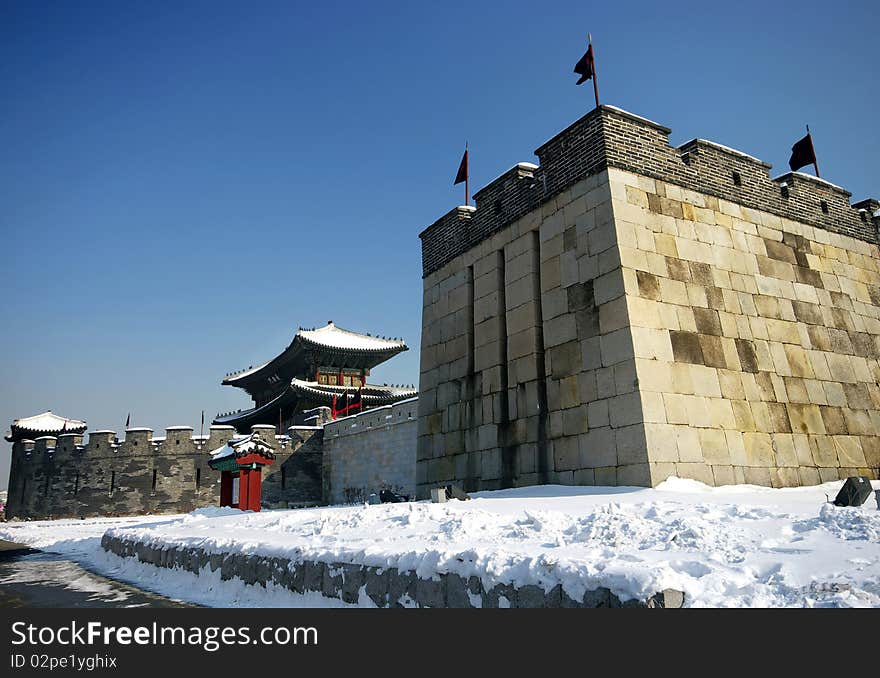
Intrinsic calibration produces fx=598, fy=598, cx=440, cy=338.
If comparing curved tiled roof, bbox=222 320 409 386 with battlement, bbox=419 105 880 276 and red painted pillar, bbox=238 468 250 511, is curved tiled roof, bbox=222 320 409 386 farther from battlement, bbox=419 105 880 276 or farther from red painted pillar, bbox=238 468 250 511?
battlement, bbox=419 105 880 276

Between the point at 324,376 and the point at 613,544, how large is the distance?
35.8m

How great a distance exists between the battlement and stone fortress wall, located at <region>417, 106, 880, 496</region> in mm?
35

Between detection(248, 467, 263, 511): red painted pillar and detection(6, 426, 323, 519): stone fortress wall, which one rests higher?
detection(6, 426, 323, 519): stone fortress wall

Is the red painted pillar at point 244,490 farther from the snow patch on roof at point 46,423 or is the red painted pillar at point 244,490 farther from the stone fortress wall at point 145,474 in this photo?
the snow patch on roof at point 46,423

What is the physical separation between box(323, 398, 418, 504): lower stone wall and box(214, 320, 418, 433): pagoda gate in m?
6.69

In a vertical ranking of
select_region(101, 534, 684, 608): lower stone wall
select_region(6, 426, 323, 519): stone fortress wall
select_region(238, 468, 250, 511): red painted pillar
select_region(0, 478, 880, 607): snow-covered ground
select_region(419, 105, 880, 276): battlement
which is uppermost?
select_region(419, 105, 880, 276): battlement

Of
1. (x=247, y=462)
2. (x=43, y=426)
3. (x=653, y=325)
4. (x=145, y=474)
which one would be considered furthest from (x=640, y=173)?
(x=43, y=426)

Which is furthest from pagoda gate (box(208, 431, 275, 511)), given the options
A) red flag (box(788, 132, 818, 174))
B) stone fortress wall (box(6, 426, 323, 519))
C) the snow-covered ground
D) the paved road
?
stone fortress wall (box(6, 426, 323, 519))

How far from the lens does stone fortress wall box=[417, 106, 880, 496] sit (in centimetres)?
762

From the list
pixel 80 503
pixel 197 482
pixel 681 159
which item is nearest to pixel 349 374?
pixel 197 482

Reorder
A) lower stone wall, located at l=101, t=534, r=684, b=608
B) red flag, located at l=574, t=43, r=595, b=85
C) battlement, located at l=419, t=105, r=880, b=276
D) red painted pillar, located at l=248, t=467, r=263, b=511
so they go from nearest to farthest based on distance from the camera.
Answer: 1. lower stone wall, located at l=101, t=534, r=684, b=608
2. battlement, located at l=419, t=105, r=880, b=276
3. red flag, located at l=574, t=43, r=595, b=85
4. red painted pillar, located at l=248, t=467, r=263, b=511

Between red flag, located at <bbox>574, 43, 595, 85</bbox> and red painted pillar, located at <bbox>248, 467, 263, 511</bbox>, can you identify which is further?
red painted pillar, located at <bbox>248, 467, 263, 511</bbox>

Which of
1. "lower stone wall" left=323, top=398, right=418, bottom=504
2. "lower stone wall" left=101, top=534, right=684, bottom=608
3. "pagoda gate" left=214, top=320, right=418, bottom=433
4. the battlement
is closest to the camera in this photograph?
"lower stone wall" left=101, top=534, right=684, bottom=608

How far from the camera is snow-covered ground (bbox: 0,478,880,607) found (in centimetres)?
309
